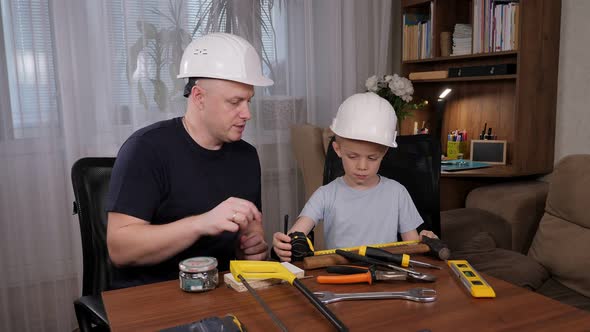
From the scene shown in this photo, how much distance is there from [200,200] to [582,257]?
1604mm

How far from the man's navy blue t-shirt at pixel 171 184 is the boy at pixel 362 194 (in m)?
0.26

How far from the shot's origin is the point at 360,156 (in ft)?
5.48

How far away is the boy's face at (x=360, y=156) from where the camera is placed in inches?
65.4

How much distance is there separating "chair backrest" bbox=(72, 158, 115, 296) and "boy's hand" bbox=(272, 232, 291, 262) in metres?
0.59

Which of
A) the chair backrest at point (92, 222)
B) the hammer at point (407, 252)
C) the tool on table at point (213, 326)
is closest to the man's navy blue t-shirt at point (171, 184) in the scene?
the chair backrest at point (92, 222)

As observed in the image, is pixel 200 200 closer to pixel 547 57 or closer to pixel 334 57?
pixel 334 57

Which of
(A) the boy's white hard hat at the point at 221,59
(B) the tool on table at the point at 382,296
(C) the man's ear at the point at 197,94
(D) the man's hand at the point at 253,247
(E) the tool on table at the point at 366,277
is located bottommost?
(D) the man's hand at the point at 253,247

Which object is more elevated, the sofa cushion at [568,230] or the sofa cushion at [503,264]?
the sofa cushion at [568,230]

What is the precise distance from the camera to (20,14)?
2.56 metres

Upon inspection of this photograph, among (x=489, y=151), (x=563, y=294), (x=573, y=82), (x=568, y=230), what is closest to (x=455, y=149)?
(x=489, y=151)

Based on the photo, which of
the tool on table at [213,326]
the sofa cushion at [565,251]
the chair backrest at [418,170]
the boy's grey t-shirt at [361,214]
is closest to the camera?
the tool on table at [213,326]

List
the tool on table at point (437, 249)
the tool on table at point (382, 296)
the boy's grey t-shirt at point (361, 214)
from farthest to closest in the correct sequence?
the boy's grey t-shirt at point (361, 214)
the tool on table at point (437, 249)
the tool on table at point (382, 296)

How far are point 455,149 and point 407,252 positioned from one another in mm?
2392

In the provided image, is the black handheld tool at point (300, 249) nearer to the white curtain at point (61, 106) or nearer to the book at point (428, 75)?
the white curtain at point (61, 106)
